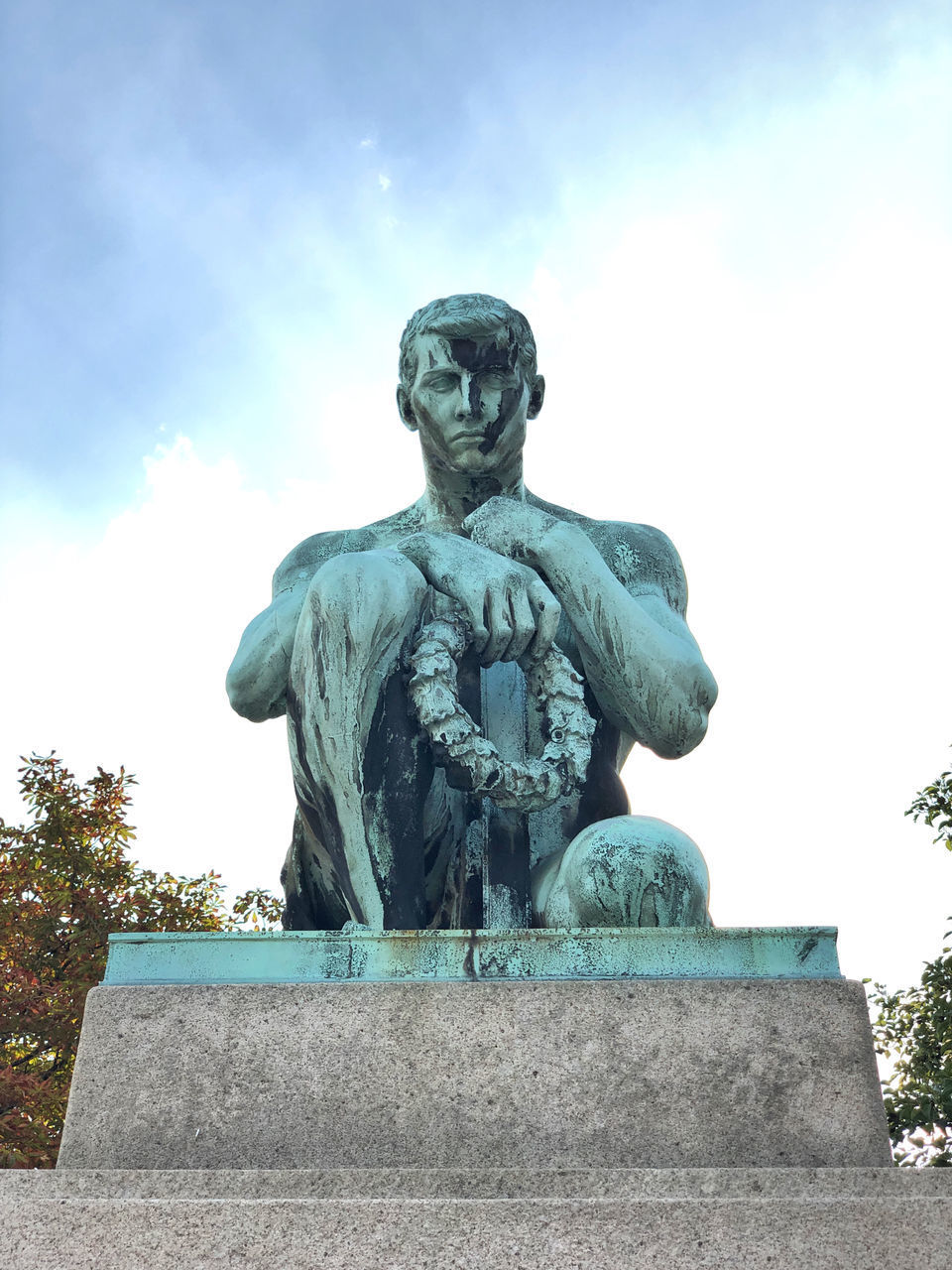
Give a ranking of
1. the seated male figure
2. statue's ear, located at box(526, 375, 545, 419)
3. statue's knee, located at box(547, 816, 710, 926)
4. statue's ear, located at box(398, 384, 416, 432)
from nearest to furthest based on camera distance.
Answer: statue's knee, located at box(547, 816, 710, 926), the seated male figure, statue's ear, located at box(398, 384, 416, 432), statue's ear, located at box(526, 375, 545, 419)

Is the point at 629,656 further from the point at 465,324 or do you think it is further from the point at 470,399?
the point at 465,324

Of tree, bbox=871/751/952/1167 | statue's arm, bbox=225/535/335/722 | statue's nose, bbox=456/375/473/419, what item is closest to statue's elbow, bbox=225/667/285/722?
statue's arm, bbox=225/535/335/722

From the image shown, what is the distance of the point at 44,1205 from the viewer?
2602 mm

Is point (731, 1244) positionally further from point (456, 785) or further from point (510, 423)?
point (510, 423)

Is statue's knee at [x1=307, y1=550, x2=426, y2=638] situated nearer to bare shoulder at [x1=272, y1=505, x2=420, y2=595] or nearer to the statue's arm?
the statue's arm

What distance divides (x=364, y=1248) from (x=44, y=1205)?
66 cm

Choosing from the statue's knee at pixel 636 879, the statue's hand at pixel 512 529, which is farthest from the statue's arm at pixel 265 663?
the statue's knee at pixel 636 879

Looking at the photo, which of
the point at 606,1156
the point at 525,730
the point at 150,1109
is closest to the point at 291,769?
the point at 525,730

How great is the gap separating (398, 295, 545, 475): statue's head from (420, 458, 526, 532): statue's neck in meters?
0.11

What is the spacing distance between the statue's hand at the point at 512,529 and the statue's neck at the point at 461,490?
514 mm

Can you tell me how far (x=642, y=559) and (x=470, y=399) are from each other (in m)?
0.85

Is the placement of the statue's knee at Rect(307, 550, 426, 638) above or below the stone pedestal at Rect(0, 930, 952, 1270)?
above

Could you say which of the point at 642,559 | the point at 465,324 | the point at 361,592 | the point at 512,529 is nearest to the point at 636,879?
the point at 361,592

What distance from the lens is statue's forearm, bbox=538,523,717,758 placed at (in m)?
4.13
